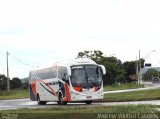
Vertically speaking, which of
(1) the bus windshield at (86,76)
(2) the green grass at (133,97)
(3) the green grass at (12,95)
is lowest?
(3) the green grass at (12,95)

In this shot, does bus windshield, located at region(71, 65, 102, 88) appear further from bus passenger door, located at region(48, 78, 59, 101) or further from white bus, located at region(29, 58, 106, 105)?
bus passenger door, located at region(48, 78, 59, 101)

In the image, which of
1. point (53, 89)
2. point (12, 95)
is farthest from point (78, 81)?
point (12, 95)

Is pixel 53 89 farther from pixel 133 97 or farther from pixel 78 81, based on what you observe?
pixel 133 97

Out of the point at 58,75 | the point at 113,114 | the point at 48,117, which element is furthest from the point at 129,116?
the point at 58,75

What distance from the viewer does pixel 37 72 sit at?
143ft

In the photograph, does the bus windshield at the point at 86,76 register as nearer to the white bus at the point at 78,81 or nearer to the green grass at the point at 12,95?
the white bus at the point at 78,81

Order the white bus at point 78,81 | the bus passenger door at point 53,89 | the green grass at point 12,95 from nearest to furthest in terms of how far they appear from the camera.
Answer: the white bus at point 78,81
the bus passenger door at point 53,89
the green grass at point 12,95

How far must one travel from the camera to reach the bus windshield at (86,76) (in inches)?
1358

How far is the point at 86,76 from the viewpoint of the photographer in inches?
1366

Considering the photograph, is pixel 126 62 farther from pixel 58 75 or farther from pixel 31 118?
pixel 31 118

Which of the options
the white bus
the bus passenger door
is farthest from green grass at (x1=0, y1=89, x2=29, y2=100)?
the white bus

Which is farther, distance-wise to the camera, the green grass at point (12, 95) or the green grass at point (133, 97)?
the green grass at point (12, 95)

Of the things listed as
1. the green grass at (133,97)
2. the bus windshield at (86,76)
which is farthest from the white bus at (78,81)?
the green grass at (133,97)

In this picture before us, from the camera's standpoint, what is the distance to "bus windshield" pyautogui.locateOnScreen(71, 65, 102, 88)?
34.5 meters
